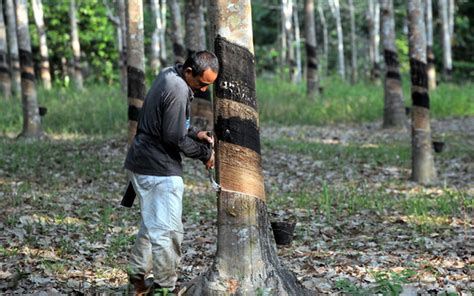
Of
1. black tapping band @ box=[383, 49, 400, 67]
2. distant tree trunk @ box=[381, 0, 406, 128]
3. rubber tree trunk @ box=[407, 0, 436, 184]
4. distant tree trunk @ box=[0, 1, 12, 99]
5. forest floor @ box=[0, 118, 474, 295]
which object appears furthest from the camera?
distant tree trunk @ box=[0, 1, 12, 99]

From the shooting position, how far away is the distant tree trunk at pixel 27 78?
16.9 meters

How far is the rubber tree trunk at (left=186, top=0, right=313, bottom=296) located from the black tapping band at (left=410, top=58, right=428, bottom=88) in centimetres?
724

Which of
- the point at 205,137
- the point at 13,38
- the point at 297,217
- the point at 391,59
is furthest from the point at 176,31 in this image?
the point at 205,137

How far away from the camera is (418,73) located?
12672 mm

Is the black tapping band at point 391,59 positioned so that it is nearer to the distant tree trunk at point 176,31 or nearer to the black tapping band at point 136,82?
the distant tree trunk at point 176,31

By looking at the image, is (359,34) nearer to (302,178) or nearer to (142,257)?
(302,178)

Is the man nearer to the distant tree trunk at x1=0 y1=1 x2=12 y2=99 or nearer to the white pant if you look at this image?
the white pant

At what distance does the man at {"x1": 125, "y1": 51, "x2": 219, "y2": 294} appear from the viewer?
19.0ft

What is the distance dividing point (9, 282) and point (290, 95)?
750 inches

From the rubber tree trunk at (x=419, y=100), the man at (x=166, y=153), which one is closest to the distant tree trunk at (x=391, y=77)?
the rubber tree trunk at (x=419, y=100)

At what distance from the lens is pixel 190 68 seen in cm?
587

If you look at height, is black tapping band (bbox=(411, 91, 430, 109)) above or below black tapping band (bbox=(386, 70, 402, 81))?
above

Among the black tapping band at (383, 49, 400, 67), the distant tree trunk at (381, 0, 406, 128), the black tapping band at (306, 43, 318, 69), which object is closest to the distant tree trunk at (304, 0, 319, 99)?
the black tapping band at (306, 43, 318, 69)

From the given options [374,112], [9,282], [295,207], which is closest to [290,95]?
[374,112]
